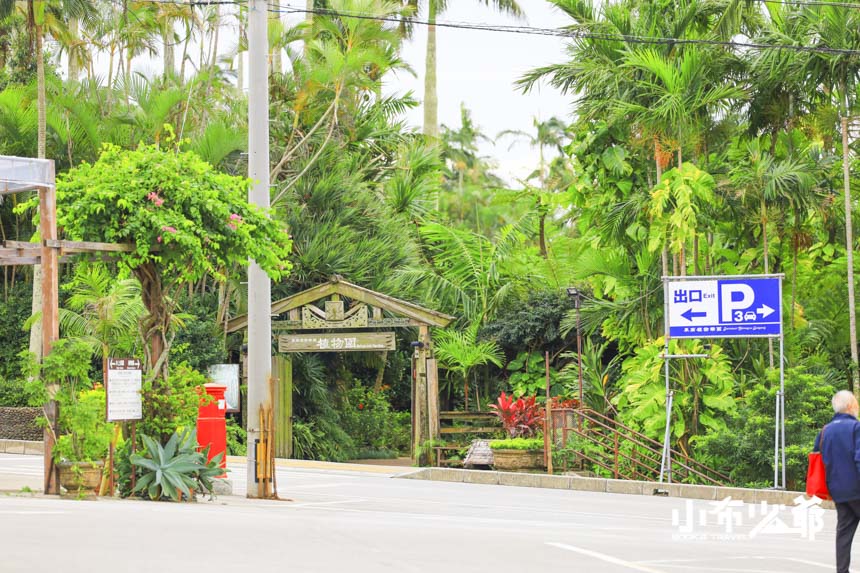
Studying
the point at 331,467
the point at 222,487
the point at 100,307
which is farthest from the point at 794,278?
the point at 100,307

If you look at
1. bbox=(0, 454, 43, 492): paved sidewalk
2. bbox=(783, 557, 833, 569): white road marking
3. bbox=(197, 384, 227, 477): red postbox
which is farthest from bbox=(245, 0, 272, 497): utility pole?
bbox=(783, 557, 833, 569): white road marking

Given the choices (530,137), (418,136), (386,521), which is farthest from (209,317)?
(530,137)

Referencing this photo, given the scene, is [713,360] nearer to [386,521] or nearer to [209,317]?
[386,521]

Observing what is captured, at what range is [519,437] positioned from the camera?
2350 centimetres

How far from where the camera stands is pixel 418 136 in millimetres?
35562

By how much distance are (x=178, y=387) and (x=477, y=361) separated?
12.7m

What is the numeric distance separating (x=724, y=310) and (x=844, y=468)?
11307mm

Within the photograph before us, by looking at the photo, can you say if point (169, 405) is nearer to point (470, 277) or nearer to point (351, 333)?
point (351, 333)

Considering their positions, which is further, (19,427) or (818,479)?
(19,427)

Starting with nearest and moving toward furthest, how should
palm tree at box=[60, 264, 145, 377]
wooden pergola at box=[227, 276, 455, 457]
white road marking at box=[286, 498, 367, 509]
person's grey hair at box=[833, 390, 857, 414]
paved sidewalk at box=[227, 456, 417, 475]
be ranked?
person's grey hair at box=[833, 390, 857, 414], white road marking at box=[286, 498, 367, 509], paved sidewalk at box=[227, 456, 417, 475], wooden pergola at box=[227, 276, 455, 457], palm tree at box=[60, 264, 145, 377]

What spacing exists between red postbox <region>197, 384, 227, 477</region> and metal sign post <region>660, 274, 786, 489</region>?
7.94 meters

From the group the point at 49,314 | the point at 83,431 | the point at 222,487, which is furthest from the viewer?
the point at 222,487

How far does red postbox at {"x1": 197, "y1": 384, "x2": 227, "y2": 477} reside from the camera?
15906 millimetres

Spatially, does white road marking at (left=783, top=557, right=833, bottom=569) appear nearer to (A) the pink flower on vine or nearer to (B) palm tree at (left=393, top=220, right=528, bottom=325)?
A: (A) the pink flower on vine
